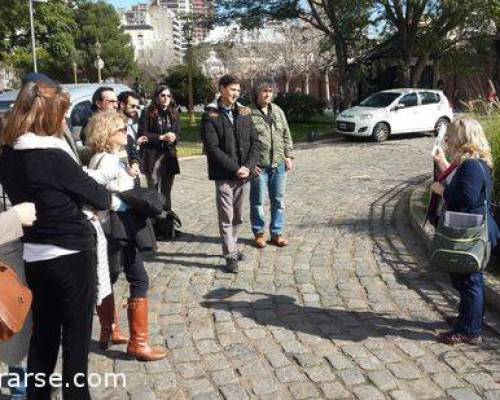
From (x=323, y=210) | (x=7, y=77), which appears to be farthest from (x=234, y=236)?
(x=7, y=77)

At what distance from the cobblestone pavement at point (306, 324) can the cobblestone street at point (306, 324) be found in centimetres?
1

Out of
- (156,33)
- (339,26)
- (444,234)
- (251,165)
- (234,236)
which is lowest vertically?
(234,236)

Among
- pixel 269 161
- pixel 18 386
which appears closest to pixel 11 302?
pixel 18 386

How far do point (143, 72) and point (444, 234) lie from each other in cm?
6515

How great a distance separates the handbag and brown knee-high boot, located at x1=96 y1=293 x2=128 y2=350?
7.34 feet

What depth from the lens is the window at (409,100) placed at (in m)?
18.8

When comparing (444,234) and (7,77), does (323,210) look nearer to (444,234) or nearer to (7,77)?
(444,234)

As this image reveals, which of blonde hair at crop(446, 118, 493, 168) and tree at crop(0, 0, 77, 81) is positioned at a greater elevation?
tree at crop(0, 0, 77, 81)

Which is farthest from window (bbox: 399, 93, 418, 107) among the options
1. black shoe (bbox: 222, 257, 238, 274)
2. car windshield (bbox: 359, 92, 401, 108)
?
black shoe (bbox: 222, 257, 238, 274)

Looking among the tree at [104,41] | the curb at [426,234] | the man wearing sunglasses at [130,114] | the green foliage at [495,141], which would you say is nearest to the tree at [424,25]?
the curb at [426,234]

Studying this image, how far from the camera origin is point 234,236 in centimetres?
571

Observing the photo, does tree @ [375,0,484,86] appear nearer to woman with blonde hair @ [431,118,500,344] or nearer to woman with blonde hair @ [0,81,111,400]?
woman with blonde hair @ [431,118,500,344]

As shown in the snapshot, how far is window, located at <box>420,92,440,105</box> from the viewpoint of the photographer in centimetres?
1909

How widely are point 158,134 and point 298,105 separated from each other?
18385 millimetres
